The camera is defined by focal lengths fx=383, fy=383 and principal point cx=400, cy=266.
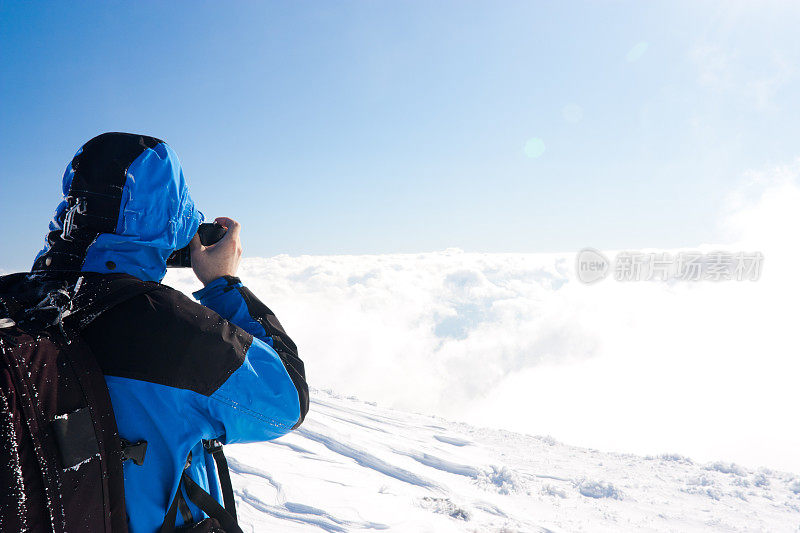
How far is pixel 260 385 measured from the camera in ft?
4.10

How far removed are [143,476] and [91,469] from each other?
0.23 m

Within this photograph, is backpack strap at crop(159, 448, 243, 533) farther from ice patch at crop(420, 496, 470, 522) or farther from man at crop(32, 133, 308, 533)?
ice patch at crop(420, 496, 470, 522)

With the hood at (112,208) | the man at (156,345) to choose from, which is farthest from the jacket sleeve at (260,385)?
the hood at (112,208)

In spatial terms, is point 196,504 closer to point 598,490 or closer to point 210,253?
point 210,253

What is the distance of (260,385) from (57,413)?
0.50 m

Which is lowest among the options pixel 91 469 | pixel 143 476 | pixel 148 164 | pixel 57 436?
pixel 143 476

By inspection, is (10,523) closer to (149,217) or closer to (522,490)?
(149,217)

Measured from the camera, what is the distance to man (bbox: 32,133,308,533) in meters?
1.06

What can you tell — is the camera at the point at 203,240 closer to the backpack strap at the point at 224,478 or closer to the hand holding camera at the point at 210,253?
the hand holding camera at the point at 210,253

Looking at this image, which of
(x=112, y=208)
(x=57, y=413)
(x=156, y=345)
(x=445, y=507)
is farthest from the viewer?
(x=445, y=507)

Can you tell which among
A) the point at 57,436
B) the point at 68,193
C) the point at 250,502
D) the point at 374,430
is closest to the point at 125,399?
the point at 57,436

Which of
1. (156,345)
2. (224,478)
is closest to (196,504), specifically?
(224,478)

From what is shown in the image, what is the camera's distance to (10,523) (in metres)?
0.89

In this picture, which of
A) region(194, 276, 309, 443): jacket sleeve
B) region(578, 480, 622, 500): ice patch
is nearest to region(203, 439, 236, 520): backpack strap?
region(194, 276, 309, 443): jacket sleeve
